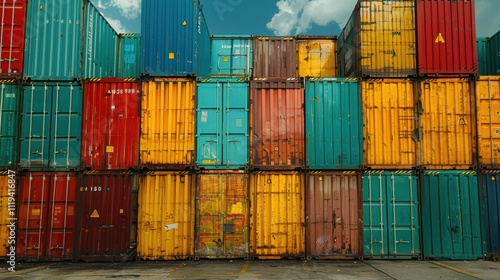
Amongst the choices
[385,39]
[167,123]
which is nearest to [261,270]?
[167,123]

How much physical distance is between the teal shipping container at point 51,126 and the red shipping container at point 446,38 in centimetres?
1337

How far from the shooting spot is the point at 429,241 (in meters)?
13.8

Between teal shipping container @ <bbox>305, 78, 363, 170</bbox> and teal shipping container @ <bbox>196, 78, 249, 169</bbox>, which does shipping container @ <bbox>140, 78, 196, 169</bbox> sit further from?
teal shipping container @ <bbox>305, 78, 363, 170</bbox>

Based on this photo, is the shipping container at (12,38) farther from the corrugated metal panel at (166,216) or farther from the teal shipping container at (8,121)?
the corrugated metal panel at (166,216)

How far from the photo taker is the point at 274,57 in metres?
19.1

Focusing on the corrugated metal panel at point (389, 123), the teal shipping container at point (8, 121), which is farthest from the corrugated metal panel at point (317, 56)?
the teal shipping container at point (8, 121)

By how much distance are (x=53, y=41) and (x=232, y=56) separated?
8.11 meters

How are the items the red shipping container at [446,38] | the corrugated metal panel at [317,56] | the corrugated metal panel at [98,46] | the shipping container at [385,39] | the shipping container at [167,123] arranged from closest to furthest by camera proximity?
the shipping container at [167,123], the red shipping container at [446,38], the shipping container at [385,39], the corrugated metal panel at [98,46], the corrugated metal panel at [317,56]

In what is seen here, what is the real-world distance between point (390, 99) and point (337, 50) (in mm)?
5733

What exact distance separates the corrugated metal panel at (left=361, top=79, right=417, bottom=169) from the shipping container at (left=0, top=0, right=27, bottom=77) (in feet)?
43.3

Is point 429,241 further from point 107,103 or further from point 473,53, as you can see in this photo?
point 107,103

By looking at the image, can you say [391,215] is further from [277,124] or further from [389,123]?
[277,124]

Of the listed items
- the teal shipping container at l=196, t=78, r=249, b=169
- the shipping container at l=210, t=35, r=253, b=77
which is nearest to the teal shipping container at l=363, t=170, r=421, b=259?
the teal shipping container at l=196, t=78, r=249, b=169

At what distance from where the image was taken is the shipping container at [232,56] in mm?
19000
